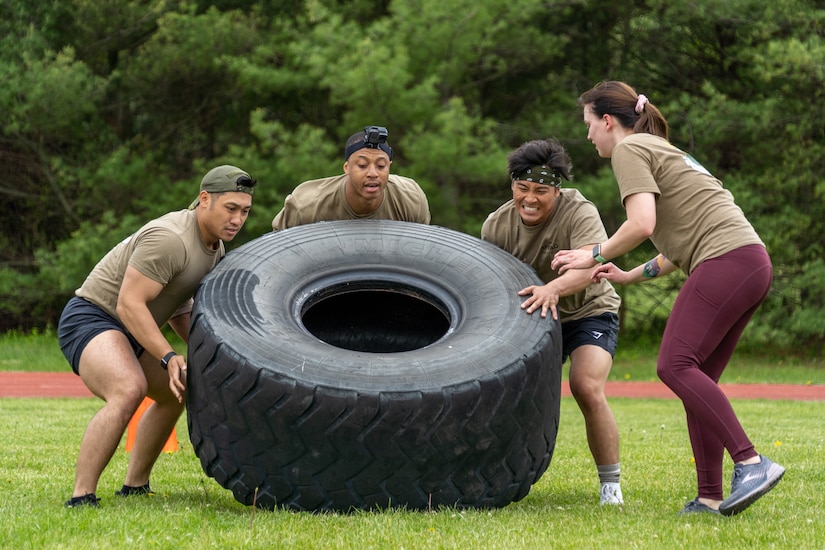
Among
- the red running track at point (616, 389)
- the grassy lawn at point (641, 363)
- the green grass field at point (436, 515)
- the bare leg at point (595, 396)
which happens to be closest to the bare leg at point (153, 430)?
the green grass field at point (436, 515)

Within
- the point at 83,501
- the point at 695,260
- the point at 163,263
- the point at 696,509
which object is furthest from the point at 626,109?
the point at 83,501

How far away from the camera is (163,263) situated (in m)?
4.93

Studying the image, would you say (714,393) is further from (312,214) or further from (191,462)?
(191,462)

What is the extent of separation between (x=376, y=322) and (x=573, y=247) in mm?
1118

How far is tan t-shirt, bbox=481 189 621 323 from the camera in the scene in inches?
213

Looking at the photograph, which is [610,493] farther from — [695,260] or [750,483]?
[695,260]

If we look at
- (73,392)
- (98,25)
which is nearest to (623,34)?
(98,25)

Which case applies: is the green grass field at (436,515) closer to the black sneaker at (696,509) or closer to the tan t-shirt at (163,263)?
the black sneaker at (696,509)

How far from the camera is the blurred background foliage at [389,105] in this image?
18438mm

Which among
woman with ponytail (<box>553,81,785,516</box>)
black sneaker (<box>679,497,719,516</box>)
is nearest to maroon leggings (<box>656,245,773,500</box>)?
woman with ponytail (<box>553,81,785,516</box>)

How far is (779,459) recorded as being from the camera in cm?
730

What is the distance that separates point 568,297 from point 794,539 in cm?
186

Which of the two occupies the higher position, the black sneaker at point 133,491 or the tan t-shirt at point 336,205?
the tan t-shirt at point 336,205

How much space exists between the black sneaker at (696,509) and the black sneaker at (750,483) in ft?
1.01
